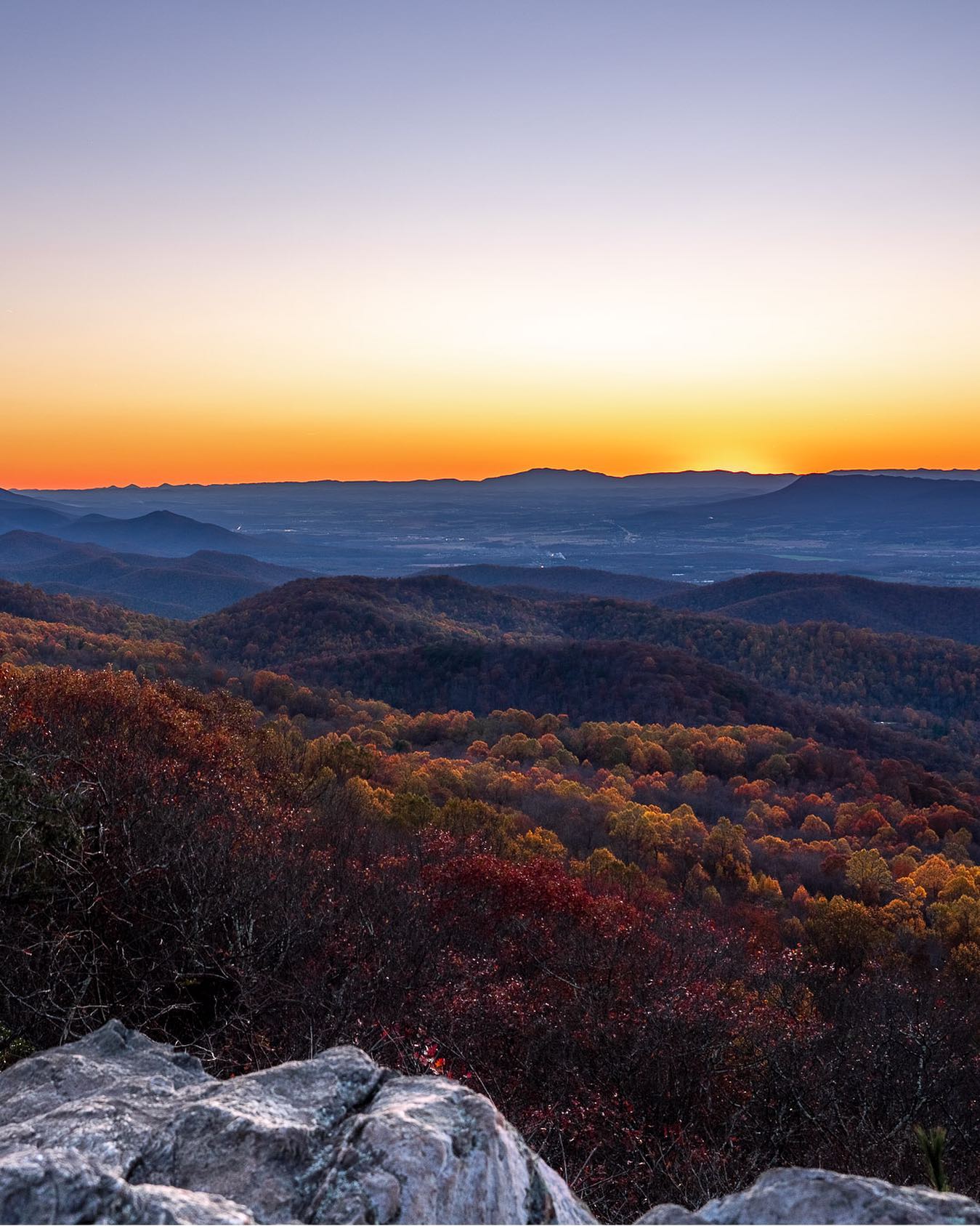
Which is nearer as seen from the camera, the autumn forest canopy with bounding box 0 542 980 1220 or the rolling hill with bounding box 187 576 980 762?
the autumn forest canopy with bounding box 0 542 980 1220

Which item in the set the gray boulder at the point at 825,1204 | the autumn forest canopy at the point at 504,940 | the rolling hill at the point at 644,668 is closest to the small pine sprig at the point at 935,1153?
the gray boulder at the point at 825,1204

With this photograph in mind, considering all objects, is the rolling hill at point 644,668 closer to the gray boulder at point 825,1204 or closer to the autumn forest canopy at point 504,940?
the autumn forest canopy at point 504,940

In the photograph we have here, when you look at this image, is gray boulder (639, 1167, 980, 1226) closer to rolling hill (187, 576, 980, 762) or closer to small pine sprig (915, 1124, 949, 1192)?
small pine sprig (915, 1124, 949, 1192)

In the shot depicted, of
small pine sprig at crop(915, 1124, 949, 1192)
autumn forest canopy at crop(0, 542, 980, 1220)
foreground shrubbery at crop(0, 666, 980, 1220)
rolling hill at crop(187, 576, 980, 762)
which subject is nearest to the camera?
small pine sprig at crop(915, 1124, 949, 1192)

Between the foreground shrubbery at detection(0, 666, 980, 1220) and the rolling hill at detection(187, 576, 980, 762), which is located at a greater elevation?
the foreground shrubbery at detection(0, 666, 980, 1220)

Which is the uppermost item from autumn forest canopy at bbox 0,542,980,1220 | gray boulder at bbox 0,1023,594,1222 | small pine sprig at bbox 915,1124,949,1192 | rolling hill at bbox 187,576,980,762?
small pine sprig at bbox 915,1124,949,1192

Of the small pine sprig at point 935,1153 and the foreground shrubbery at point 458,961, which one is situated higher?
the small pine sprig at point 935,1153

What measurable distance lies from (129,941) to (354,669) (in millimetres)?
126163

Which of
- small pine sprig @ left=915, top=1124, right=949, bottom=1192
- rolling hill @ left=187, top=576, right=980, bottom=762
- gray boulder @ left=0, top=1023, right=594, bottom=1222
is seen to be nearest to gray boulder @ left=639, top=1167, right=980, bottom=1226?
small pine sprig @ left=915, top=1124, right=949, bottom=1192

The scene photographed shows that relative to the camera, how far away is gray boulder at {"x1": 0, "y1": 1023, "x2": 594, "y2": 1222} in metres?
4.14

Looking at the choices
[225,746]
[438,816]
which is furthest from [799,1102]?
[438,816]

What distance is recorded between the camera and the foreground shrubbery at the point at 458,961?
13039 mm

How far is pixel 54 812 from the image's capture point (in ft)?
49.8

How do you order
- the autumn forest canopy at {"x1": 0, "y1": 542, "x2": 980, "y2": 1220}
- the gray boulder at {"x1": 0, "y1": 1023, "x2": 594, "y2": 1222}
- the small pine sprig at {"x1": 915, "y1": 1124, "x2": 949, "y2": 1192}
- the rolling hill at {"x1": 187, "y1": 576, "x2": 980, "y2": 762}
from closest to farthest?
the gray boulder at {"x1": 0, "y1": 1023, "x2": 594, "y2": 1222}
the small pine sprig at {"x1": 915, "y1": 1124, "x2": 949, "y2": 1192}
the autumn forest canopy at {"x1": 0, "y1": 542, "x2": 980, "y2": 1220}
the rolling hill at {"x1": 187, "y1": 576, "x2": 980, "y2": 762}
